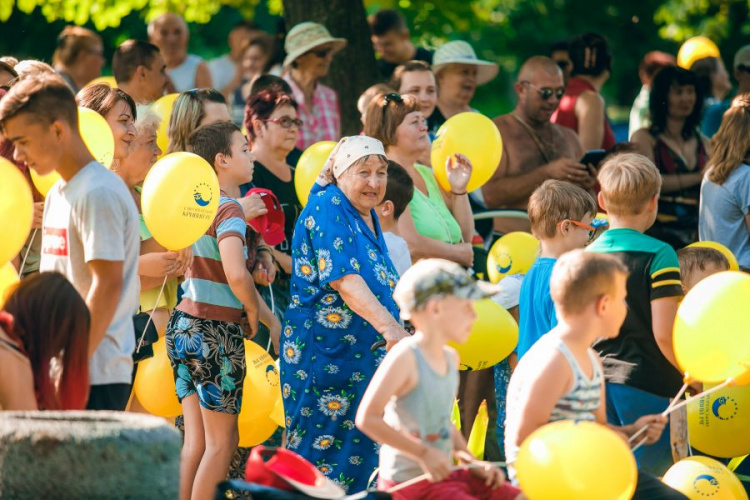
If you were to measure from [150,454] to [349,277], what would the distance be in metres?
1.73

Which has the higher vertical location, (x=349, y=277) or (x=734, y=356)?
(x=349, y=277)

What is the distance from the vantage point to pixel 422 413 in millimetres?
4098

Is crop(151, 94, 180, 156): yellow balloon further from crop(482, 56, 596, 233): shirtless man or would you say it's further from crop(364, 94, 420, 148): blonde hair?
crop(482, 56, 596, 233): shirtless man

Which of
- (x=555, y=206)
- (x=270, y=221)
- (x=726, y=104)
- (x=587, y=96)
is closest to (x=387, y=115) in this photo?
(x=270, y=221)

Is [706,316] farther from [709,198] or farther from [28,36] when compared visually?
[28,36]

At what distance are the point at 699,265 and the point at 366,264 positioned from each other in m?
1.85

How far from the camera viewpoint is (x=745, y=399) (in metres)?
5.93

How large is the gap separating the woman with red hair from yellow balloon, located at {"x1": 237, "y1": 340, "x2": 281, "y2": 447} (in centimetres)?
182

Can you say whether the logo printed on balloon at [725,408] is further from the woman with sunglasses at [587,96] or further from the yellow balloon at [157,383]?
the woman with sunglasses at [587,96]

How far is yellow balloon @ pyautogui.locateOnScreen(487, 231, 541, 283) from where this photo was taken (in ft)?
23.3

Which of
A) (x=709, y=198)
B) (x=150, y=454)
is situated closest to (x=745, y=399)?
(x=709, y=198)

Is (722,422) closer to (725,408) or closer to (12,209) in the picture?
(725,408)

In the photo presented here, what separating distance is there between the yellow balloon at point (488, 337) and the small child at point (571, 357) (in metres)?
1.82

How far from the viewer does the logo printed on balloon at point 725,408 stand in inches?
232
